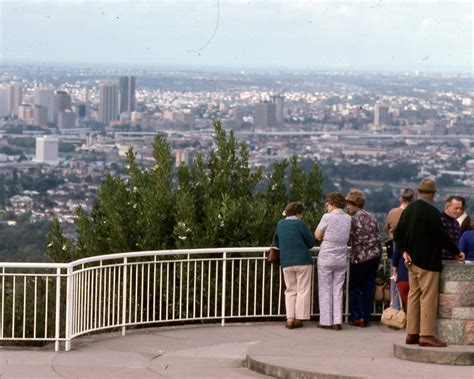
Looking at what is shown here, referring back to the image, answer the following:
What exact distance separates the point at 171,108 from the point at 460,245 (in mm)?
→ 63762

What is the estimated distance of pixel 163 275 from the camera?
52.4ft

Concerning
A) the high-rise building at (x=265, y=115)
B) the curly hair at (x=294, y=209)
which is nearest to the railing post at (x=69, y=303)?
the curly hair at (x=294, y=209)

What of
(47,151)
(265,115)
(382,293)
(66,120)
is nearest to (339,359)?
(382,293)

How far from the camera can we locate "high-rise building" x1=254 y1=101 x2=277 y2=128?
248ft

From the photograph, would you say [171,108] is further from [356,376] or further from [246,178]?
A: [356,376]

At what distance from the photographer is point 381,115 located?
3260 inches

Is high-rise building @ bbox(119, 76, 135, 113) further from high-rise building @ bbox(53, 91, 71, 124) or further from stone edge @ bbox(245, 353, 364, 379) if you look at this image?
stone edge @ bbox(245, 353, 364, 379)

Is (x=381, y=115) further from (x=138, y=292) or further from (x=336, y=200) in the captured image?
(x=336, y=200)

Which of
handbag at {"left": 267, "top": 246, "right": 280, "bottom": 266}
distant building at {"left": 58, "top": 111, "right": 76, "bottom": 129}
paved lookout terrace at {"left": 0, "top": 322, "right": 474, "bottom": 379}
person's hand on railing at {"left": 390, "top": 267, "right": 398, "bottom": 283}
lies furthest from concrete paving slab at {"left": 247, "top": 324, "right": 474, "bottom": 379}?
distant building at {"left": 58, "top": 111, "right": 76, "bottom": 129}

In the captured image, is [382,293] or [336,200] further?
[382,293]

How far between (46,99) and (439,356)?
57867 mm

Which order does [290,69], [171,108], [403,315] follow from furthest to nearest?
[290,69] < [171,108] < [403,315]

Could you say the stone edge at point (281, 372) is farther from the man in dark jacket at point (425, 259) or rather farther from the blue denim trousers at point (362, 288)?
the blue denim trousers at point (362, 288)

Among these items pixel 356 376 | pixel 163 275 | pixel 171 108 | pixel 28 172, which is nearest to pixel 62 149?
pixel 28 172
